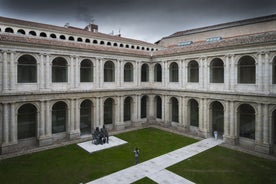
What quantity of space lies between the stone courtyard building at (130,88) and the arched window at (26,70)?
4.2 inches

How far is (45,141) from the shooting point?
24.5m

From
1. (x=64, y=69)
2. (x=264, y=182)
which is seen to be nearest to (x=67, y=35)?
(x=64, y=69)

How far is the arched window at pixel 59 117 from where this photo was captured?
2628 cm

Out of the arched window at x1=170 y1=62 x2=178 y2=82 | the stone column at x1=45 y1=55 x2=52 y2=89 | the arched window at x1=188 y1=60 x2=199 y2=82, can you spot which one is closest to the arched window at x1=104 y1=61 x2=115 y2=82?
the stone column at x1=45 y1=55 x2=52 y2=89

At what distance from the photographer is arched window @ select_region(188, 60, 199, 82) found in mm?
29453

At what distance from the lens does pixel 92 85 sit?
28234 mm

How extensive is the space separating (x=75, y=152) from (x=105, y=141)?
3.93 metres

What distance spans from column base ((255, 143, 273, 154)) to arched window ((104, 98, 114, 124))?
765 inches

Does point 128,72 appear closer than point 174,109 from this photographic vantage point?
Yes

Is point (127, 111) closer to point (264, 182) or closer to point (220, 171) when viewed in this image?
point (220, 171)

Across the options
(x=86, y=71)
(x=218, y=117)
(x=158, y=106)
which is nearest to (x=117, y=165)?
(x=86, y=71)

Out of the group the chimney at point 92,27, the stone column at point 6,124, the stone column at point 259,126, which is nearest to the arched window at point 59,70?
the stone column at point 6,124

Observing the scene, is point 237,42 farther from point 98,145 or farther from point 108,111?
point 98,145

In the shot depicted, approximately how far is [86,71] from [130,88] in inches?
280
